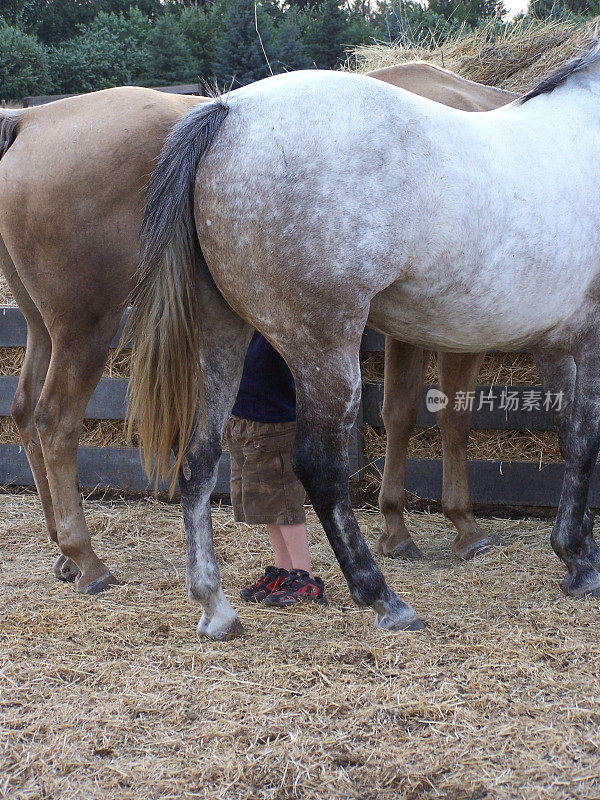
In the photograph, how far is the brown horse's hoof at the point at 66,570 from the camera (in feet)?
10.5

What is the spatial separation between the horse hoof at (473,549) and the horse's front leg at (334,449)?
1098 mm

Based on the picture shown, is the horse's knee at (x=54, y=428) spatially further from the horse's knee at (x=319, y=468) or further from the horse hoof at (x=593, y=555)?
the horse hoof at (x=593, y=555)

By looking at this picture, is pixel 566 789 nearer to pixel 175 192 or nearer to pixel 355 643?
pixel 355 643

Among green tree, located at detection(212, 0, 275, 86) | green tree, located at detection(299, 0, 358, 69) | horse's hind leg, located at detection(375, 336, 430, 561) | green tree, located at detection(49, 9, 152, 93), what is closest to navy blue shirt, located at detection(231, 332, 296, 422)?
horse's hind leg, located at detection(375, 336, 430, 561)

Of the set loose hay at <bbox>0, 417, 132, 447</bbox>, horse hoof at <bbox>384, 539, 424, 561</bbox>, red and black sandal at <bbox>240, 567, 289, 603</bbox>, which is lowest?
horse hoof at <bbox>384, 539, 424, 561</bbox>

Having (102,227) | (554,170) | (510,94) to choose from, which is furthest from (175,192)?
(510,94)

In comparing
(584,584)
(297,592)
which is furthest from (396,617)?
(584,584)

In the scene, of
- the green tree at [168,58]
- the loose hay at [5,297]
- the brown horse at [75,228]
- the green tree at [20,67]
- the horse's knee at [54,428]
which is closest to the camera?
the brown horse at [75,228]

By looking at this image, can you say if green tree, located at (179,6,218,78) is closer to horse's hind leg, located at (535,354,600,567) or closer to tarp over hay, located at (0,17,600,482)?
tarp over hay, located at (0,17,600,482)

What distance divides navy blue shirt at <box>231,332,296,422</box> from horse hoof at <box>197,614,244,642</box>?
2.36 ft

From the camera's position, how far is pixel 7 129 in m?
2.82

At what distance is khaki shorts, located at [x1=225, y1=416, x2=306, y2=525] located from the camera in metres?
2.76

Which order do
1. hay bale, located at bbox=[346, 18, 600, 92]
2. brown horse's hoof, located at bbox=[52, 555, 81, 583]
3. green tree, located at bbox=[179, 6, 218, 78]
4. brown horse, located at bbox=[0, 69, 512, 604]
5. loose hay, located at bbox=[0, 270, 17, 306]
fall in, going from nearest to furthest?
brown horse, located at bbox=[0, 69, 512, 604]
brown horse's hoof, located at bbox=[52, 555, 81, 583]
hay bale, located at bbox=[346, 18, 600, 92]
loose hay, located at bbox=[0, 270, 17, 306]
green tree, located at bbox=[179, 6, 218, 78]

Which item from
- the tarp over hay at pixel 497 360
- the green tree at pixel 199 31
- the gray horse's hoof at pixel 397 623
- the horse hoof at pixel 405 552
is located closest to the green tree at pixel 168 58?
the green tree at pixel 199 31
